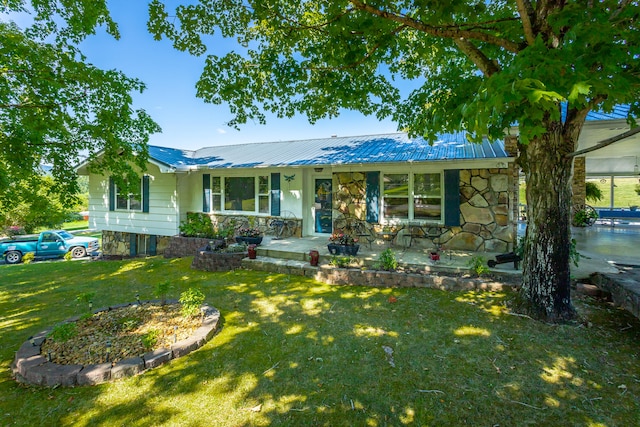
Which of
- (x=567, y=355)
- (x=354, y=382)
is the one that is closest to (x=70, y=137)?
(x=354, y=382)

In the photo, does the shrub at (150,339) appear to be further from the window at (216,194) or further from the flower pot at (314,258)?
the window at (216,194)

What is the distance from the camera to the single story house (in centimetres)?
749

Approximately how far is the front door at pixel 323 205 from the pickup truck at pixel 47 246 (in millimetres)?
12513

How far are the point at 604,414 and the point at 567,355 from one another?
95 cm

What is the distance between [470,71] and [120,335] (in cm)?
829

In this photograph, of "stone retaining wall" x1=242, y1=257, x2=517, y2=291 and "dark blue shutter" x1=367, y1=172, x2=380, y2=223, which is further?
"dark blue shutter" x1=367, y1=172, x2=380, y2=223

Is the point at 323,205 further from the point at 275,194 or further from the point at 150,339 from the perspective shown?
the point at 150,339

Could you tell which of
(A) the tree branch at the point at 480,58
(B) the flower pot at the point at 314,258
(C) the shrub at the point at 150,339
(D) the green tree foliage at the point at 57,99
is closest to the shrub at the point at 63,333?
(C) the shrub at the point at 150,339

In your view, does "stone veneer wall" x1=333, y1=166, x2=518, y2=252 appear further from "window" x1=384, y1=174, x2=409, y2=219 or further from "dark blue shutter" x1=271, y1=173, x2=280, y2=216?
"dark blue shutter" x1=271, y1=173, x2=280, y2=216

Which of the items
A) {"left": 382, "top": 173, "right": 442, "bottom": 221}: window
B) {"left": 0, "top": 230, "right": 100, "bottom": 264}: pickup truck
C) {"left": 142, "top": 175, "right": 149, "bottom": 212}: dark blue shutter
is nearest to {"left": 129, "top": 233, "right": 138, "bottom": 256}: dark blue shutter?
{"left": 142, "top": 175, "right": 149, "bottom": 212}: dark blue shutter

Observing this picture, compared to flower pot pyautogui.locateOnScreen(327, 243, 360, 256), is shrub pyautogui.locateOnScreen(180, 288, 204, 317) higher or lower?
lower

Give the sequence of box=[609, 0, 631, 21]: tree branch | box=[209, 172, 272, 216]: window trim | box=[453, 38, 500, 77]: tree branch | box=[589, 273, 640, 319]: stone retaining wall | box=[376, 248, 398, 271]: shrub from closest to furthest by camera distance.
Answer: box=[609, 0, 631, 21]: tree branch → box=[589, 273, 640, 319]: stone retaining wall → box=[453, 38, 500, 77]: tree branch → box=[376, 248, 398, 271]: shrub → box=[209, 172, 272, 216]: window trim

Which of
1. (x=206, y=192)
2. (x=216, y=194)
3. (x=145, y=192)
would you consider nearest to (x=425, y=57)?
(x=216, y=194)

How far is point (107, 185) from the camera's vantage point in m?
12.1
